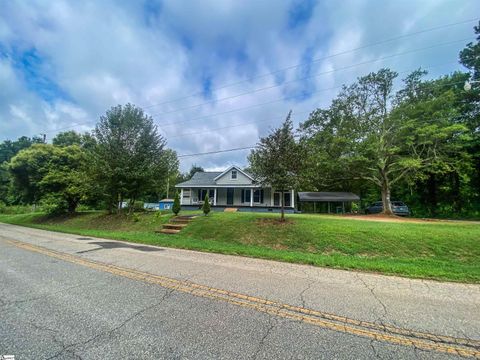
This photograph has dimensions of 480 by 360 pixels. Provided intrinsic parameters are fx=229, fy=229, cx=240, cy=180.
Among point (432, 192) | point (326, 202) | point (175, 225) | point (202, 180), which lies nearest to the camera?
point (175, 225)

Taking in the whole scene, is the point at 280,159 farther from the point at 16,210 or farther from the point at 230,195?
the point at 16,210

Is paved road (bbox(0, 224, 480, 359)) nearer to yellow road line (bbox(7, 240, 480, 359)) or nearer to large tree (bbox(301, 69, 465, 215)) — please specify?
yellow road line (bbox(7, 240, 480, 359))

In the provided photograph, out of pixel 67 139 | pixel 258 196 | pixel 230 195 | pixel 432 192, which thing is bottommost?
pixel 258 196

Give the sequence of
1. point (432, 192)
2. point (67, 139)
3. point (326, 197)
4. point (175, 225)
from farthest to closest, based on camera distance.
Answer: point (326, 197) < point (432, 192) < point (67, 139) < point (175, 225)

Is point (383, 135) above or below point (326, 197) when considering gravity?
above

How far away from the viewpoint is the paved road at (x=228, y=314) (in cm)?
255

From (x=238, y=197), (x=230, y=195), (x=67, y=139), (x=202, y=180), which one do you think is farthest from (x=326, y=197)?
(x=67, y=139)

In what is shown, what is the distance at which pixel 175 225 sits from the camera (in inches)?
543

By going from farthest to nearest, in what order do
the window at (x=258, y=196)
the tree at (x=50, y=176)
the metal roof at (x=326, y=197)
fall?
the metal roof at (x=326, y=197)
the window at (x=258, y=196)
the tree at (x=50, y=176)

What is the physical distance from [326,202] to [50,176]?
3329 centimetres

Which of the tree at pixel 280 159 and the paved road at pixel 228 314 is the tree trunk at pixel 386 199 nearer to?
the tree at pixel 280 159

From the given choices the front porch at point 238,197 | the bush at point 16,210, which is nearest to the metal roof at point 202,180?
the front porch at point 238,197

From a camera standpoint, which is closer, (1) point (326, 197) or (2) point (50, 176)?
(2) point (50, 176)

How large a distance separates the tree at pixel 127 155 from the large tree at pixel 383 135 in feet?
46.3
